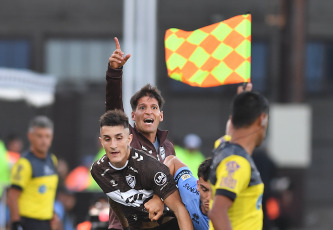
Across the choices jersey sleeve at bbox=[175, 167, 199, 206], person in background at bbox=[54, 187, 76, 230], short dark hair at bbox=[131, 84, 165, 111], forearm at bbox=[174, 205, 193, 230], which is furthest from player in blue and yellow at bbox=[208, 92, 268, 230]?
person in background at bbox=[54, 187, 76, 230]

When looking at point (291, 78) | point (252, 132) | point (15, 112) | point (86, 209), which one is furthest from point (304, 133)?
point (252, 132)

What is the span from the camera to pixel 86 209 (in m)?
14.8

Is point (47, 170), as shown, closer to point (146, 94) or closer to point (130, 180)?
point (146, 94)

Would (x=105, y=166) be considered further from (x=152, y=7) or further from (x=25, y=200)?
(x=152, y=7)

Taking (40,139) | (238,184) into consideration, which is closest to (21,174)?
(40,139)

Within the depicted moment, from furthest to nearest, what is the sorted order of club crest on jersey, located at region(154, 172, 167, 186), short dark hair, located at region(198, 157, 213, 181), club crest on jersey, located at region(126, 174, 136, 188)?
club crest on jersey, located at region(126, 174, 136, 188) → club crest on jersey, located at region(154, 172, 167, 186) → short dark hair, located at region(198, 157, 213, 181)

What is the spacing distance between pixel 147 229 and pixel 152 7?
992 centimetres

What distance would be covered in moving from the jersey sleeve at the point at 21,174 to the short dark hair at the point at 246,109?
215 inches

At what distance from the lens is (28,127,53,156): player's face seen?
415 inches

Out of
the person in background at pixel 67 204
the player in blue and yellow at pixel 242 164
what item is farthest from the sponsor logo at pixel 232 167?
the person in background at pixel 67 204

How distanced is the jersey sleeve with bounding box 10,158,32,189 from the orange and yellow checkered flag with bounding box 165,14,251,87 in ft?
11.4

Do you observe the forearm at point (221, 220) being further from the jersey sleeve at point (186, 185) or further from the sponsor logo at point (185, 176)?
the sponsor logo at point (185, 176)

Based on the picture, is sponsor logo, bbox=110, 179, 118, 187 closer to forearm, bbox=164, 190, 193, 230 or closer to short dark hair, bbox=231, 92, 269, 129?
forearm, bbox=164, 190, 193, 230

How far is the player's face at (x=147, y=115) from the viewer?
24.0 feet
